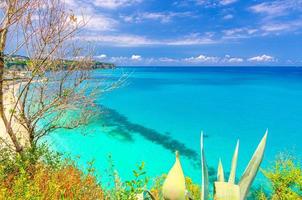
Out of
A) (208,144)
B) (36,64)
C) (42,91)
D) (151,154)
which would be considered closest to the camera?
(36,64)

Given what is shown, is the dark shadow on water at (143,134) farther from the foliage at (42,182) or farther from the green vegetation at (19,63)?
the foliage at (42,182)

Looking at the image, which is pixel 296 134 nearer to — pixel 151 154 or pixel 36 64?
pixel 151 154

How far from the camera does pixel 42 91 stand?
10.5m

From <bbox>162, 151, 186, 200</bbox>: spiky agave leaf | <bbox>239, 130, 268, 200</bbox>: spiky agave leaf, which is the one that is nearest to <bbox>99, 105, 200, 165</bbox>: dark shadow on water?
<bbox>239, 130, 268, 200</bbox>: spiky agave leaf

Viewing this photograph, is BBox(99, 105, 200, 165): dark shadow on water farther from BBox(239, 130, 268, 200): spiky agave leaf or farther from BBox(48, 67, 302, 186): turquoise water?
BBox(239, 130, 268, 200): spiky agave leaf

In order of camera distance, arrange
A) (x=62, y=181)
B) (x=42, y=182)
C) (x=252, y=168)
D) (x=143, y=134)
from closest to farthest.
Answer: (x=252, y=168) < (x=62, y=181) < (x=42, y=182) < (x=143, y=134)

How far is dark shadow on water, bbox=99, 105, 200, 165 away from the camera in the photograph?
2559 cm

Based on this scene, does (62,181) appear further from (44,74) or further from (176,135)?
(176,135)

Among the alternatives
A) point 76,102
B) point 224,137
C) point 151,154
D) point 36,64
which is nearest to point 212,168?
point 151,154

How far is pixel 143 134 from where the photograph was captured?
2997 cm

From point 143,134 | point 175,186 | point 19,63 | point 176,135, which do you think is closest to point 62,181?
point 19,63

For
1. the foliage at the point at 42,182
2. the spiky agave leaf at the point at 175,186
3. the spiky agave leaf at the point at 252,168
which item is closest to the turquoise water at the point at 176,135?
the foliage at the point at 42,182

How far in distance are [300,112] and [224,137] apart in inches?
830

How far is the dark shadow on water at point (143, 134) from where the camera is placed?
25.6 metres
